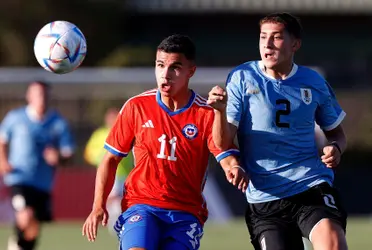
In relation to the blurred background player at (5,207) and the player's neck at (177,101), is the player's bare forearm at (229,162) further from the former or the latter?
the blurred background player at (5,207)

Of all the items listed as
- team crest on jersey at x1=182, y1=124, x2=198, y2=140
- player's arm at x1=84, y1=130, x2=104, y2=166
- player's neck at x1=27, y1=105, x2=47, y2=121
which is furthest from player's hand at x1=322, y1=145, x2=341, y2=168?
player's arm at x1=84, y1=130, x2=104, y2=166

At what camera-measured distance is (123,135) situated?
329 inches

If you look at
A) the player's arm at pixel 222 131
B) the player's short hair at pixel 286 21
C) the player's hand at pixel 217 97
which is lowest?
the player's arm at pixel 222 131

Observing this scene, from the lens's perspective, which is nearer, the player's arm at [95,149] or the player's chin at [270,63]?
the player's chin at [270,63]

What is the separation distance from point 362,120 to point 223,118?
20447 mm

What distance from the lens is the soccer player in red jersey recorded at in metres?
8.17

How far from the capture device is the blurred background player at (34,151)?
13.9 metres

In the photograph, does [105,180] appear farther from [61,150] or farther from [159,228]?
[61,150]

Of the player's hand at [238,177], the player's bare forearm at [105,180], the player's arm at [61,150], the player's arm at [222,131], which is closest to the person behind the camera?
the player's hand at [238,177]

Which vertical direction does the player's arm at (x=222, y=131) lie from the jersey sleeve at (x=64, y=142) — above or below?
above

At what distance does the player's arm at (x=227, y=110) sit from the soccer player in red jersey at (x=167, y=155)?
129 millimetres

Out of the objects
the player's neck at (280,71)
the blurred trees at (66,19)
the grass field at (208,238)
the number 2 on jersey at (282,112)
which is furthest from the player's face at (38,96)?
the blurred trees at (66,19)

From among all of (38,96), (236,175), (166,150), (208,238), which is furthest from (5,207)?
(236,175)

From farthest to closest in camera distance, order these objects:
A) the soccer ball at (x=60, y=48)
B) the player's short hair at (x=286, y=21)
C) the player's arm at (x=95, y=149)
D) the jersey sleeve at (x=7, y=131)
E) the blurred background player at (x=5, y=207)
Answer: the blurred background player at (x=5, y=207)
the player's arm at (x=95, y=149)
the jersey sleeve at (x=7, y=131)
the soccer ball at (x=60, y=48)
the player's short hair at (x=286, y=21)
